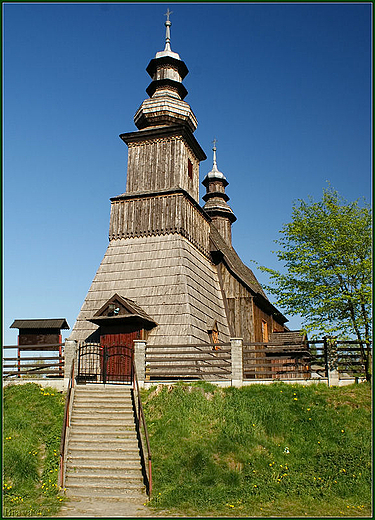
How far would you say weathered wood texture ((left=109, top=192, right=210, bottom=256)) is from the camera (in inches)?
952

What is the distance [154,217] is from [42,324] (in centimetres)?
746

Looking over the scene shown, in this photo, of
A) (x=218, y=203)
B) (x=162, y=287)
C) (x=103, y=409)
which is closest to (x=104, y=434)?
(x=103, y=409)

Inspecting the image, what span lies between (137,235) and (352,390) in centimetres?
1287

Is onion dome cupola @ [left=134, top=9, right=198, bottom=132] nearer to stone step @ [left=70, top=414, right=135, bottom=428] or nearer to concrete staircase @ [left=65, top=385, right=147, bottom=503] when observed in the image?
concrete staircase @ [left=65, top=385, right=147, bottom=503]

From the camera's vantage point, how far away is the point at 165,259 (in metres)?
23.1

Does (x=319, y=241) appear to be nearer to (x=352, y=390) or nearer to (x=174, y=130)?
(x=352, y=390)

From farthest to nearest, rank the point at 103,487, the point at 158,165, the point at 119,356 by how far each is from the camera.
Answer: the point at 158,165 → the point at 119,356 → the point at 103,487

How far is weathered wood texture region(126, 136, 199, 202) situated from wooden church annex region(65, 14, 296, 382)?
2.2 inches

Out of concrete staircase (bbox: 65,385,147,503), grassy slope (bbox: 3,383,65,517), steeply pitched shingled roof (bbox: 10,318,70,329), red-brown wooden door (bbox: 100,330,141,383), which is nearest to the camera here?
grassy slope (bbox: 3,383,65,517)

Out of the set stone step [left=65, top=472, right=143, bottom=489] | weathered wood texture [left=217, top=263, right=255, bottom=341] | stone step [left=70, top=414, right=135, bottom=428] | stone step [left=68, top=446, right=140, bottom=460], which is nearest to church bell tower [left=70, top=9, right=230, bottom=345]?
weathered wood texture [left=217, top=263, right=255, bottom=341]

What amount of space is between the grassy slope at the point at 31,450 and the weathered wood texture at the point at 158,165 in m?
12.3

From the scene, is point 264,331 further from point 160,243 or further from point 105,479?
point 105,479

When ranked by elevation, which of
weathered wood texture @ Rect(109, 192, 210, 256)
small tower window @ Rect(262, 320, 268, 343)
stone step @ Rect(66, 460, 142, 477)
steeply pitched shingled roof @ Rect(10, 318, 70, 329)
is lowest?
stone step @ Rect(66, 460, 142, 477)

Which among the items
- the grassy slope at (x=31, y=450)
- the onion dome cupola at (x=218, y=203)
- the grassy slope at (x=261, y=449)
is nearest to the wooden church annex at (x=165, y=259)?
the grassy slope at (x=31, y=450)
